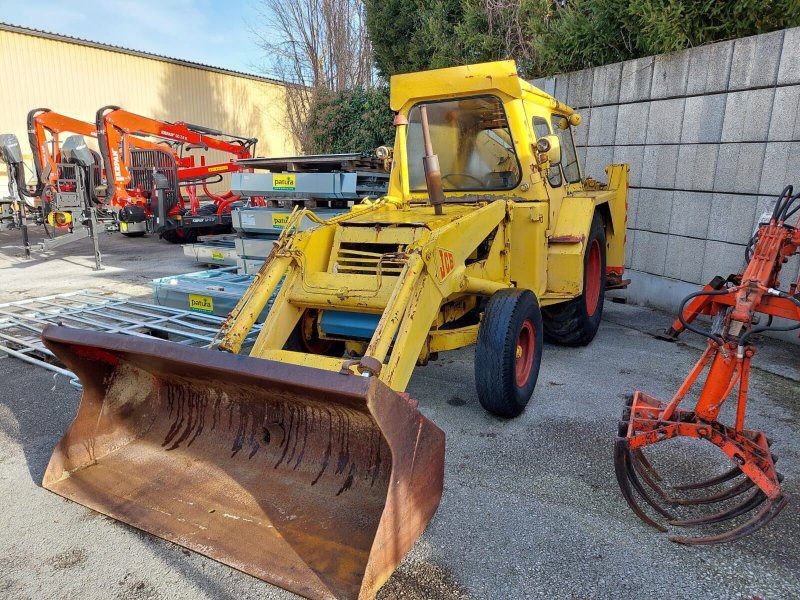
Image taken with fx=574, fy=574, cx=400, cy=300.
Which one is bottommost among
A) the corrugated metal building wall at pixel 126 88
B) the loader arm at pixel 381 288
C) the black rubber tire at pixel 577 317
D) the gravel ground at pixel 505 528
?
the gravel ground at pixel 505 528

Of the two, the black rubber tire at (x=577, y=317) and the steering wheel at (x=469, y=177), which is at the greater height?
the steering wheel at (x=469, y=177)

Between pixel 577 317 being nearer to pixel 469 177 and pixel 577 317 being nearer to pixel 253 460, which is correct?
pixel 469 177

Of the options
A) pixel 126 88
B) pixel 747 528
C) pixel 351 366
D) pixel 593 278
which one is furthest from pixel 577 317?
pixel 126 88

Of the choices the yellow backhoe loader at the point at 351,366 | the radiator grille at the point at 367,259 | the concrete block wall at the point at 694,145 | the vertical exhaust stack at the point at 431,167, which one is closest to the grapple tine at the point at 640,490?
the yellow backhoe loader at the point at 351,366

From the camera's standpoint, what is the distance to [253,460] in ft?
9.24

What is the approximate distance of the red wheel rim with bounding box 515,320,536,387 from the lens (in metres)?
3.76

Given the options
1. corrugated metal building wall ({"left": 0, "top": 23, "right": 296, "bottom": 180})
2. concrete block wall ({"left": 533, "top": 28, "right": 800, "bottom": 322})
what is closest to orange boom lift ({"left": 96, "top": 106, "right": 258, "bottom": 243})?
concrete block wall ({"left": 533, "top": 28, "right": 800, "bottom": 322})

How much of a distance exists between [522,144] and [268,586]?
3234mm

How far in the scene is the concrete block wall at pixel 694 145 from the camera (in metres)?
5.06

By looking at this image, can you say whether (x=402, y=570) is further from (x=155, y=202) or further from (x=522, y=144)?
(x=155, y=202)

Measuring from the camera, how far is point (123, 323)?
17.7 ft

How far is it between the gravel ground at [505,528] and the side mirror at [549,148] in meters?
1.68

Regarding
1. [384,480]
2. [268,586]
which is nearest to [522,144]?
[384,480]

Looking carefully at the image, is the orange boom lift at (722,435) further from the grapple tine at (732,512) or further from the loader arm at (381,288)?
the loader arm at (381,288)
